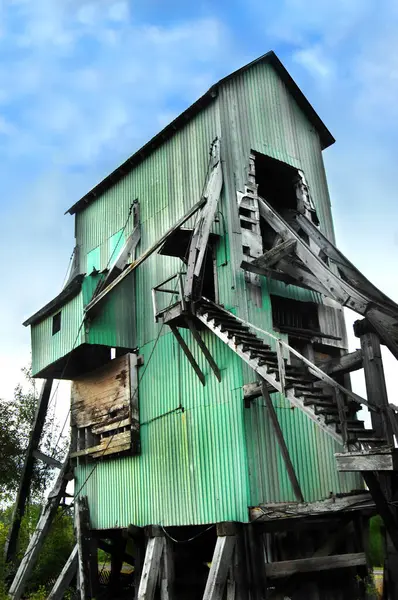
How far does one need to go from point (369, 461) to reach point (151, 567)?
7172 millimetres

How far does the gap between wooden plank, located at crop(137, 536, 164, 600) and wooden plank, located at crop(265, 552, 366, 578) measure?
2.95 meters

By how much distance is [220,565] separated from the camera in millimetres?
12477

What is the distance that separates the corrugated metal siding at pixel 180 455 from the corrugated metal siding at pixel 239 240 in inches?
19.0

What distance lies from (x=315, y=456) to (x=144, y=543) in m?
5.54

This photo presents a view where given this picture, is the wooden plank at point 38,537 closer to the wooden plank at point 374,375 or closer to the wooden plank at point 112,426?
the wooden plank at point 112,426

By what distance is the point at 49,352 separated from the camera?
61.8 feet

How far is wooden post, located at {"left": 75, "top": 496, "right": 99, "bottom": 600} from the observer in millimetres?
16688

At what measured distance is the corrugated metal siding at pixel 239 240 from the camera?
1356cm

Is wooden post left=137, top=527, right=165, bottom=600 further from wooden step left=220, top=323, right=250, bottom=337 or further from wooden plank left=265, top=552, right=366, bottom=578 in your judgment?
wooden step left=220, top=323, right=250, bottom=337

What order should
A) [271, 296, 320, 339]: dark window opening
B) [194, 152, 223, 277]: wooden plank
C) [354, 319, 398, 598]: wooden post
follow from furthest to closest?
[271, 296, 320, 339]: dark window opening → [194, 152, 223, 277]: wooden plank → [354, 319, 398, 598]: wooden post

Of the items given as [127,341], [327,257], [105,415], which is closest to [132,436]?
[105,415]

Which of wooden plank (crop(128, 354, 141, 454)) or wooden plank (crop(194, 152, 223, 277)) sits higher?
wooden plank (crop(194, 152, 223, 277))

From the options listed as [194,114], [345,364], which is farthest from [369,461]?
[194,114]

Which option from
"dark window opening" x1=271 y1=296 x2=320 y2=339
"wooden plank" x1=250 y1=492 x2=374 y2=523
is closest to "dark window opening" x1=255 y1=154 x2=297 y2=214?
"dark window opening" x1=271 y1=296 x2=320 y2=339
